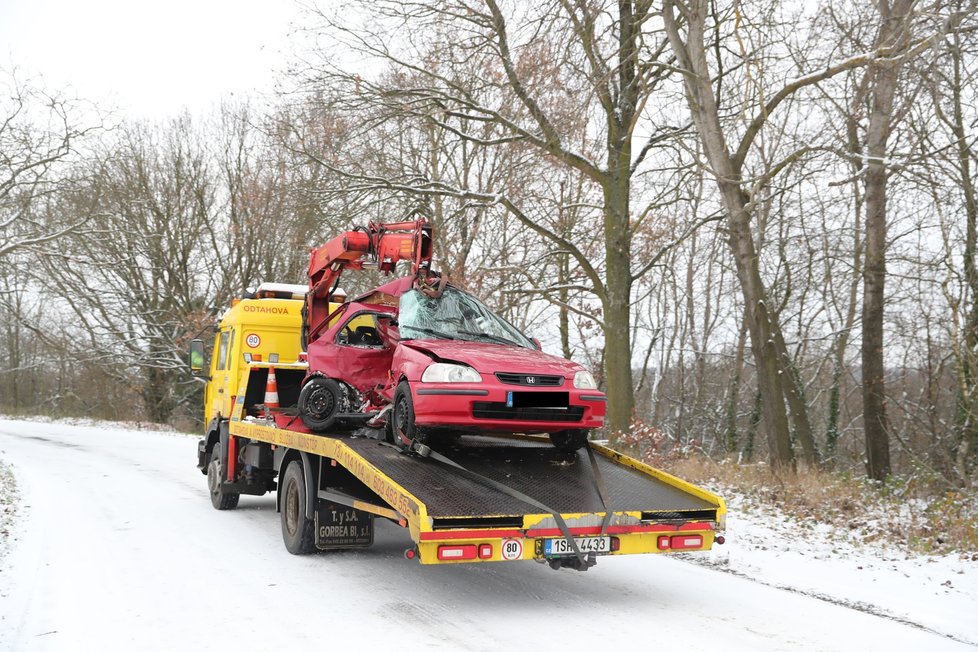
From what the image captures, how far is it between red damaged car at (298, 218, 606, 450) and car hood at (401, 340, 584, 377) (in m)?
0.01

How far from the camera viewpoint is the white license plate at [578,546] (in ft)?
19.2

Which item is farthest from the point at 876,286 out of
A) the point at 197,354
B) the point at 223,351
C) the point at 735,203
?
the point at 197,354

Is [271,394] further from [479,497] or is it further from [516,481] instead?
[479,497]

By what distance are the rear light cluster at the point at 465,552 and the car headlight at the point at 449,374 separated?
1.47m

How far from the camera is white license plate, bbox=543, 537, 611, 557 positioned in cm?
586

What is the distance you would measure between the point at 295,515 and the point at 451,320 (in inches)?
98.6

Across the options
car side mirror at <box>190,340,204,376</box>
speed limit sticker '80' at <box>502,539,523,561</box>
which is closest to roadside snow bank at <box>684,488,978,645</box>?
speed limit sticker '80' at <box>502,539,523,561</box>

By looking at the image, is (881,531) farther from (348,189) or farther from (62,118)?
(62,118)

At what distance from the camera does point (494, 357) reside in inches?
279

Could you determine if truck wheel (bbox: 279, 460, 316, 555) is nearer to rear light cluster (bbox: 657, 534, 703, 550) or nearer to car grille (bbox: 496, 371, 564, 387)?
car grille (bbox: 496, 371, 564, 387)

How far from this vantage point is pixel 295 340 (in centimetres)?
1154

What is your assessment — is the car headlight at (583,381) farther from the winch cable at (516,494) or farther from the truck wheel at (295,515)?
the truck wheel at (295,515)

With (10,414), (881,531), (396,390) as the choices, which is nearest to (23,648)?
(396,390)

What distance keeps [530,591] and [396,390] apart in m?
2.02
